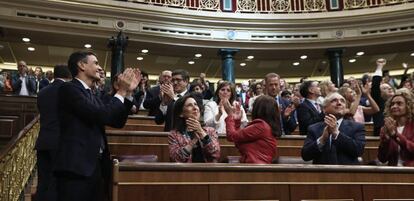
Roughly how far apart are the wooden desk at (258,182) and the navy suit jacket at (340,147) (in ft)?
0.97

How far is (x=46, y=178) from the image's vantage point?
2.51m

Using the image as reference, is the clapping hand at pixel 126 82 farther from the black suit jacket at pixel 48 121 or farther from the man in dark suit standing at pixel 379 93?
the man in dark suit standing at pixel 379 93

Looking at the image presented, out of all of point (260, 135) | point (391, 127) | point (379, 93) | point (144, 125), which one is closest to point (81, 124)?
point (260, 135)

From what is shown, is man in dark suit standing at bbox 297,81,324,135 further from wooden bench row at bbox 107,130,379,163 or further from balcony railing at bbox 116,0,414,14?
balcony railing at bbox 116,0,414,14

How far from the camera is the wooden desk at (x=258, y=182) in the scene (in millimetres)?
2242

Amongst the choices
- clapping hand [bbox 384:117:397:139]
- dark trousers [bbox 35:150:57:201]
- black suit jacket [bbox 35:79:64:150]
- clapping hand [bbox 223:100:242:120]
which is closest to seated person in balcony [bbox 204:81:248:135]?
clapping hand [bbox 223:100:242:120]

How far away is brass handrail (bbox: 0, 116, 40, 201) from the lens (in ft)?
9.71

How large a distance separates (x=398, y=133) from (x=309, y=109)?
1173mm

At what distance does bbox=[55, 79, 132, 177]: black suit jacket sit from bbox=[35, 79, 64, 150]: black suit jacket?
0.18 meters

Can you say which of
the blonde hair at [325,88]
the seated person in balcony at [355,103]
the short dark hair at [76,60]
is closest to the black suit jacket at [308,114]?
the seated person in balcony at [355,103]

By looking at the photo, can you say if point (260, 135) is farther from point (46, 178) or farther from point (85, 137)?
point (46, 178)

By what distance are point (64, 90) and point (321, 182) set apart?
1.41m

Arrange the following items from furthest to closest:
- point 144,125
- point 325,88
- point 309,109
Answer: point 144,125, point 325,88, point 309,109

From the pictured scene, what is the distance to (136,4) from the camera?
9.98m
